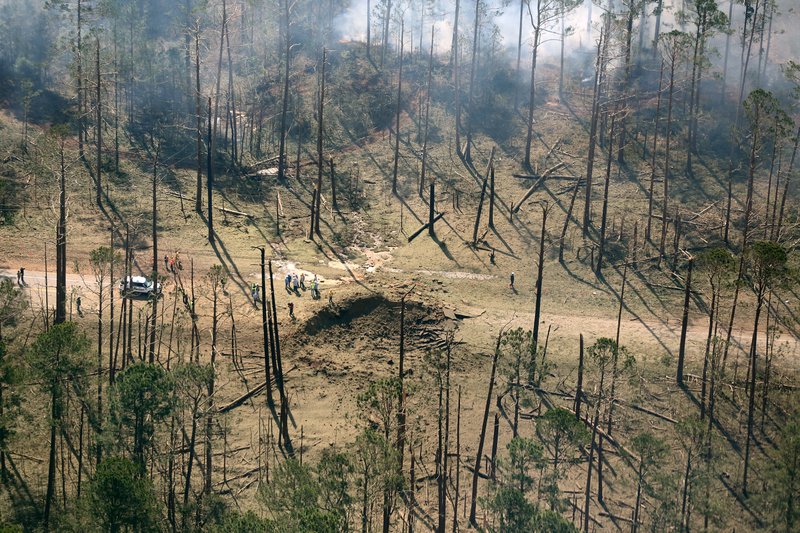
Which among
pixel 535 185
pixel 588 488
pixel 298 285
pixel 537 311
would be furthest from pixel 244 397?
pixel 535 185

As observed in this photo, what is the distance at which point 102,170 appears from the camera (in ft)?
209

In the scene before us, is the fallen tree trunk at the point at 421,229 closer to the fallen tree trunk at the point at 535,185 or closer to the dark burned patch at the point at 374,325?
the fallen tree trunk at the point at 535,185

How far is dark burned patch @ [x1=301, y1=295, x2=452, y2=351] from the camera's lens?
43.6 m

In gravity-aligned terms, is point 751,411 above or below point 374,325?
below

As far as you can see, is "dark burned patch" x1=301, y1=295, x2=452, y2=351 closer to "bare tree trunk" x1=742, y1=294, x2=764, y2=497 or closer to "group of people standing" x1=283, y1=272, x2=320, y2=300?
"group of people standing" x1=283, y1=272, x2=320, y2=300

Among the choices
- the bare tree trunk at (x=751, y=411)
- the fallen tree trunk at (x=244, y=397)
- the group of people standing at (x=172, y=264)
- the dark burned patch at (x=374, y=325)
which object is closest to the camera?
the bare tree trunk at (x=751, y=411)

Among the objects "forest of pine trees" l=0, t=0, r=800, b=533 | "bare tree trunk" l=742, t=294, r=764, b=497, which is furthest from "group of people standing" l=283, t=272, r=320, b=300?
"bare tree trunk" l=742, t=294, r=764, b=497

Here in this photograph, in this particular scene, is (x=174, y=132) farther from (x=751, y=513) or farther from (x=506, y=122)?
(x=751, y=513)

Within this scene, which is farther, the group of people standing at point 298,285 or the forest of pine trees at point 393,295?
the group of people standing at point 298,285

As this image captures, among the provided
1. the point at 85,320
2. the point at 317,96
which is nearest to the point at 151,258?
the point at 85,320

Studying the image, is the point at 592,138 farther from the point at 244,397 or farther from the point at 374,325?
the point at 244,397

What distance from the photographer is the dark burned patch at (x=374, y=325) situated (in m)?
43.6

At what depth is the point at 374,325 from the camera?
4456 centimetres

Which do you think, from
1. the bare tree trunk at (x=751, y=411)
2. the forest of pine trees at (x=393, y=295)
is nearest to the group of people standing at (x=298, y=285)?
the forest of pine trees at (x=393, y=295)
